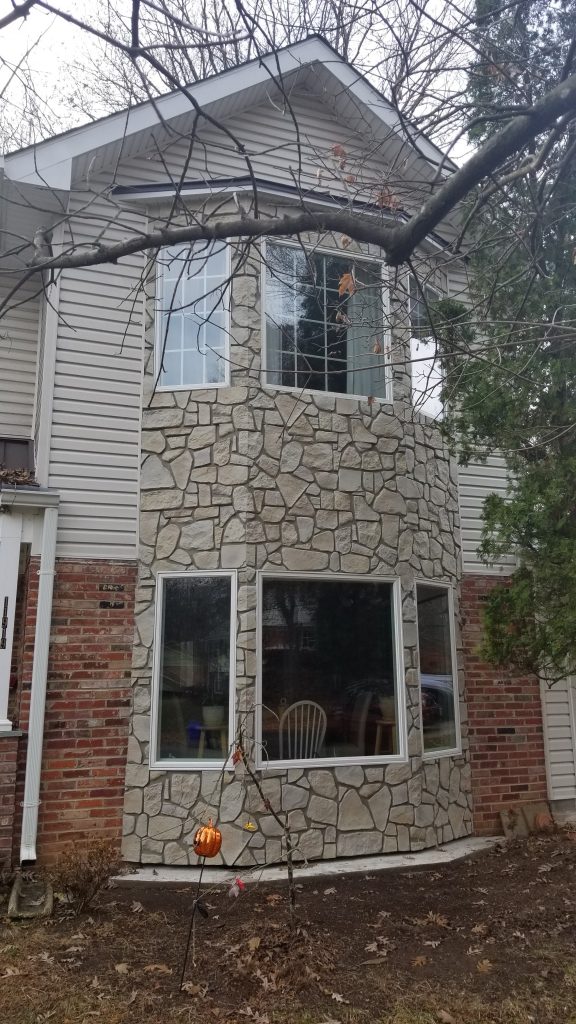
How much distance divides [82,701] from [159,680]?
652mm

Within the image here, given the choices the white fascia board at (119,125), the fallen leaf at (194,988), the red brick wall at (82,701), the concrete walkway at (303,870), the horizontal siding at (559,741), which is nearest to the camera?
the fallen leaf at (194,988)

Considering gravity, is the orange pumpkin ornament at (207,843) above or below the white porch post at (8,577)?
below

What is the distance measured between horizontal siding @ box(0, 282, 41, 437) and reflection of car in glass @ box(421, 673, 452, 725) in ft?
15.6

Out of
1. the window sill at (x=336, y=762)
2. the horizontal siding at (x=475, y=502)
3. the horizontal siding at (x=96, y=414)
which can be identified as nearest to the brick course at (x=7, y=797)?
the horizontal siding at (x=96, y=414)

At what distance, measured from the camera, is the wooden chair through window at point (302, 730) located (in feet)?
21.7

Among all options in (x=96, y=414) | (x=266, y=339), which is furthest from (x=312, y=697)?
(x=266, y=339)

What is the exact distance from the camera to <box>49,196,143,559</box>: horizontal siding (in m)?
6.90

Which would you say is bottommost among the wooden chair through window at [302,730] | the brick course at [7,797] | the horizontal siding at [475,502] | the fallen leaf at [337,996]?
the fallen leaf at [337,996]


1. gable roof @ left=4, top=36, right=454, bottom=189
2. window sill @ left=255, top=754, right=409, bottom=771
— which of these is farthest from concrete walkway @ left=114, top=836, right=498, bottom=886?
gable roof @ left=4, top=36, right=454, bottom=189

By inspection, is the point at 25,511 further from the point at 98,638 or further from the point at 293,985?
the point at 293,985

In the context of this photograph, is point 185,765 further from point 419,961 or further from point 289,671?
point 419,961

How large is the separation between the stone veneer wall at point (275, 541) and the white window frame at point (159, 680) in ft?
0.16

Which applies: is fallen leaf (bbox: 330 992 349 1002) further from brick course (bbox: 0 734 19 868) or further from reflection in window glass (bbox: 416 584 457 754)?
reflection in window glass (bbox: 416 584 457 754)

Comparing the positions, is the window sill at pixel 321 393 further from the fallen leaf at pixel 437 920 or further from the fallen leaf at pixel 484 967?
the fallen leaf at pixel 484 967
